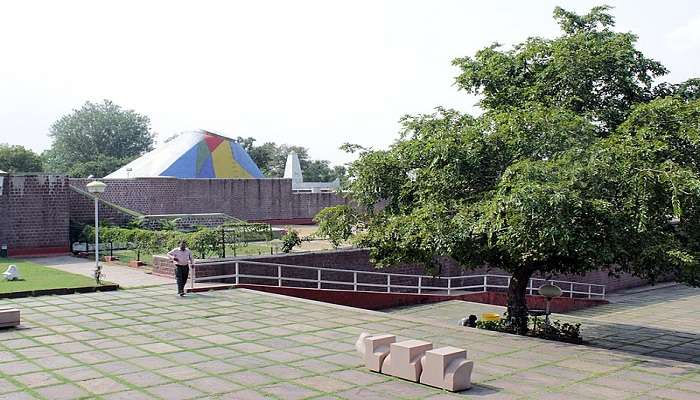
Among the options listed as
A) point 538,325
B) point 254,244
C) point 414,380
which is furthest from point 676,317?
point 414,380

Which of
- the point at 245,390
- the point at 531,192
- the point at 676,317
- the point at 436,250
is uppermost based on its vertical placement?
the point at 531,192

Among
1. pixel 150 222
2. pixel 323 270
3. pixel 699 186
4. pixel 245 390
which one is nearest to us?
pixel 245 390

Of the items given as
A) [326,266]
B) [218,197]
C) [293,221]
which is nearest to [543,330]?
[326,266]

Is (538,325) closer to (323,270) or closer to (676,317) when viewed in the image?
(323,270)

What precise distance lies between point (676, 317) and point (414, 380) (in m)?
15.9

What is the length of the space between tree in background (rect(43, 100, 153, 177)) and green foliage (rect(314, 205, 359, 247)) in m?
71.1

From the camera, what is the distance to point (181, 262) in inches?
528

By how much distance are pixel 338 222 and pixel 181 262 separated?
3.10 m

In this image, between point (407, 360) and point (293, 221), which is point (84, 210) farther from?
point (407, 360)

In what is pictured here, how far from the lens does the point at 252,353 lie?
9.12 metres

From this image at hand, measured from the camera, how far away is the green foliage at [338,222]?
1323 centimetres

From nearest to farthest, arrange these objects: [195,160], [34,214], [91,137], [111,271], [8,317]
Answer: [8,317], [111,271], [34,214], [195,160], [91,137]

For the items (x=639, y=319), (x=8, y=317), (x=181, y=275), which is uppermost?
(x=181, y=275)

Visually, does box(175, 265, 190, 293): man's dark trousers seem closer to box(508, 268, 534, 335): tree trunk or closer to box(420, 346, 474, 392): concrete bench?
box(508, 268, 534, 335): tree trunk
